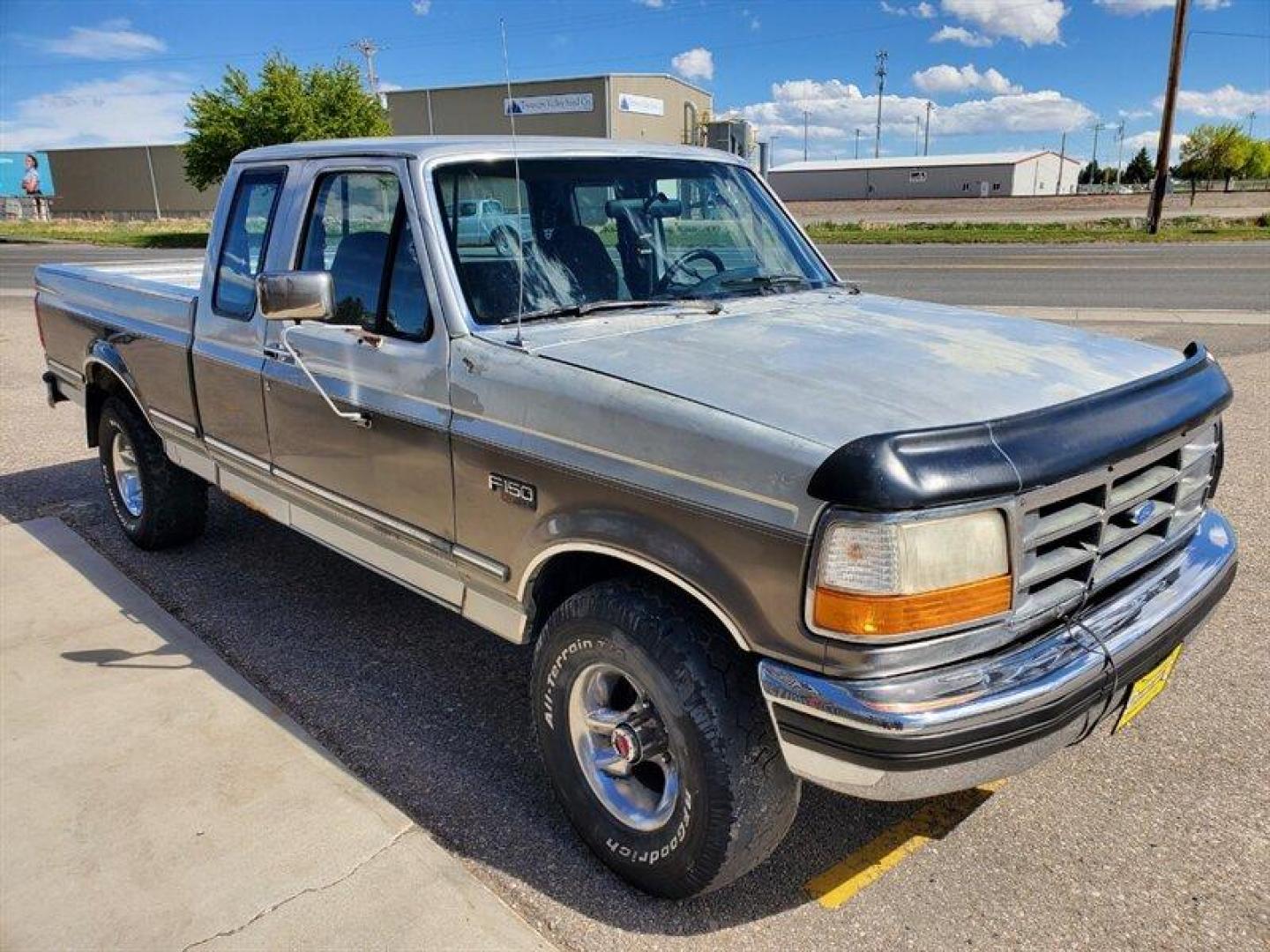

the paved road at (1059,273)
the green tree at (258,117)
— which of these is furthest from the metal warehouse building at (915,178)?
the paved road at (1059,273)

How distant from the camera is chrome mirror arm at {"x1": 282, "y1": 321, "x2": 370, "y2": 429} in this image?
3412mm

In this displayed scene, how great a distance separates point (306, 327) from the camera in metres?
3.68

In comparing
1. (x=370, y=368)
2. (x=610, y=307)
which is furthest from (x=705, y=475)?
(x=370, y=368)

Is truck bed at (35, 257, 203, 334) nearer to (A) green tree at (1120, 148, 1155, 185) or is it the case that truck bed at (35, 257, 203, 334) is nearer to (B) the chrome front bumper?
(B) the chrome front bumper

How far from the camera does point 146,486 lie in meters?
5.25

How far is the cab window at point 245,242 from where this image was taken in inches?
163

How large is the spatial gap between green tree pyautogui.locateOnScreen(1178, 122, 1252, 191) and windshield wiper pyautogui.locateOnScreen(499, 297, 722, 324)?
305ft

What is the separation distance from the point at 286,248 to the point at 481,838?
2406 mm

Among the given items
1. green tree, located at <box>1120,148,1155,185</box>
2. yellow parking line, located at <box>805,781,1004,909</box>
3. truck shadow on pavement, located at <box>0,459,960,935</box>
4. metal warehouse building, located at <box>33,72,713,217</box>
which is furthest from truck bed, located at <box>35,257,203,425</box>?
green tree, located at <box>1120,148,1155,185</box>

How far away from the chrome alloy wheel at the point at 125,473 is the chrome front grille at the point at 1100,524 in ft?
15.6

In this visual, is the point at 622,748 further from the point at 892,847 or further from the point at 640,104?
the point at 640,104

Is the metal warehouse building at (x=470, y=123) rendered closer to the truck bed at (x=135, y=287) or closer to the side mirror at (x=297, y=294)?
the truck bed at (x=135, y=287)

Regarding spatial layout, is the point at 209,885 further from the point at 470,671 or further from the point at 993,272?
the point at 993,272

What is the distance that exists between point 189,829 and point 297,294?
67.4 inches
